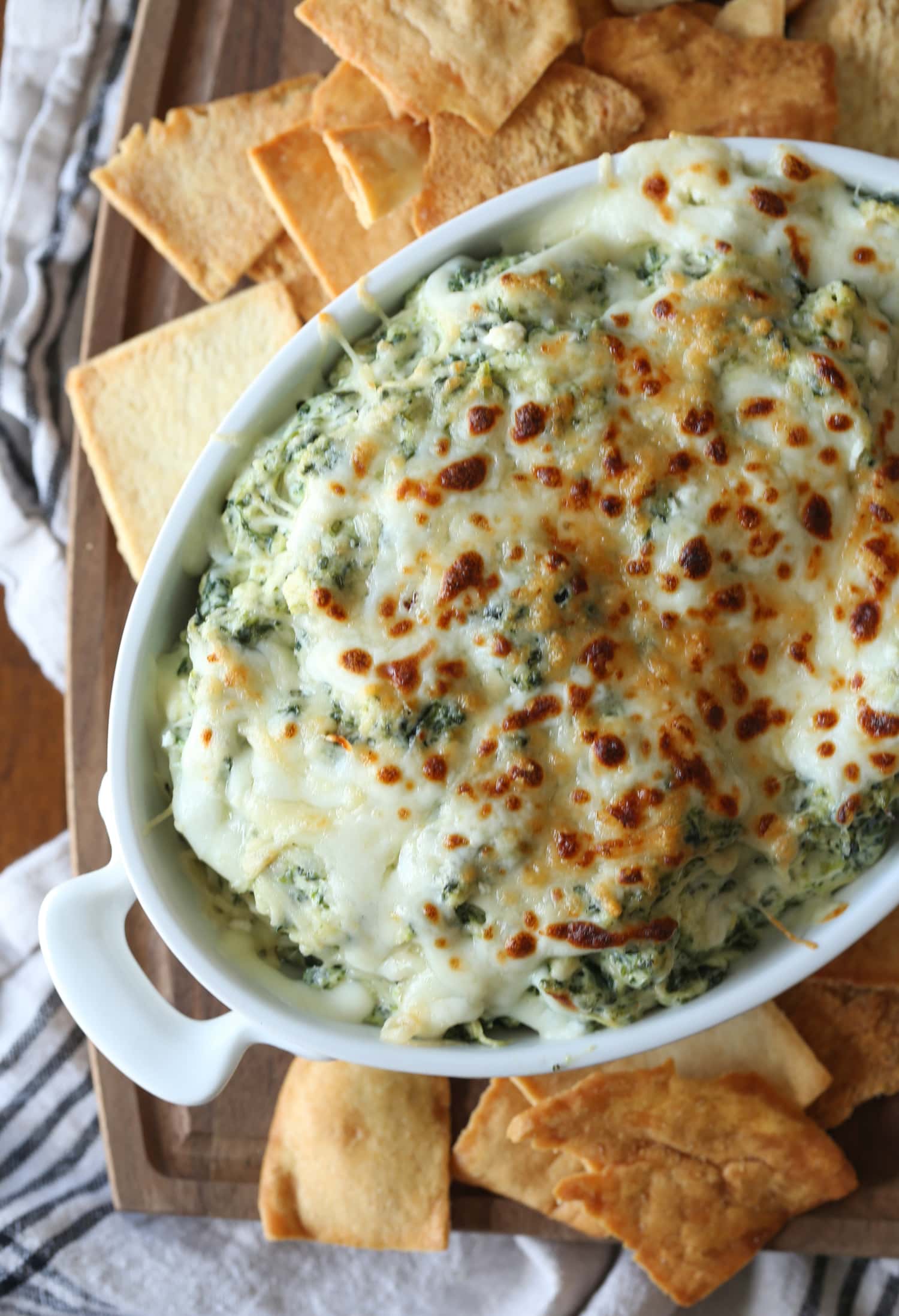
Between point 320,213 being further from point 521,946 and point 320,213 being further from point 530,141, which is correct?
point 521,946

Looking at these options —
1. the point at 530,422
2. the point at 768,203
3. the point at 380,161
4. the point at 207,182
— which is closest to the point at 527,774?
the point at 530,422

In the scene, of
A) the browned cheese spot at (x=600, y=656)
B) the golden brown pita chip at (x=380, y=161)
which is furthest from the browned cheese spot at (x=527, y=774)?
the golden brown pita chip at (x=380, y=161)

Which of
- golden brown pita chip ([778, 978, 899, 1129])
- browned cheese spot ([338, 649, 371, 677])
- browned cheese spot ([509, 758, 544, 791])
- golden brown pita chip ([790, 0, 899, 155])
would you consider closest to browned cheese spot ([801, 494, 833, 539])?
browned cheese spot ([509, 758, 544, 791])

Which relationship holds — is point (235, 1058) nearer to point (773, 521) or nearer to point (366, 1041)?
point (366, 1041)

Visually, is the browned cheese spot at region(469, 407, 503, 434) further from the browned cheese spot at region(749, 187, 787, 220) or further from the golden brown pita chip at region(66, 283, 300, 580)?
the golden brown pita chip at region(66, 283, 300, 580)

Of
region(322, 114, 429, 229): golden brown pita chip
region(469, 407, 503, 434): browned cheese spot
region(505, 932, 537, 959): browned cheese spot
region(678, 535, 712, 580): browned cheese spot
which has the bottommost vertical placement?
region(505, 932, 537, 959): browned cheese spot

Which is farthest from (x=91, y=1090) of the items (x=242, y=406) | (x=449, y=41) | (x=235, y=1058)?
(x=449, y=41)

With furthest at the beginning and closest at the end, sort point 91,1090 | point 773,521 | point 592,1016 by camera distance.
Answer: point 91,1090
point 592,1016
point 773,521
